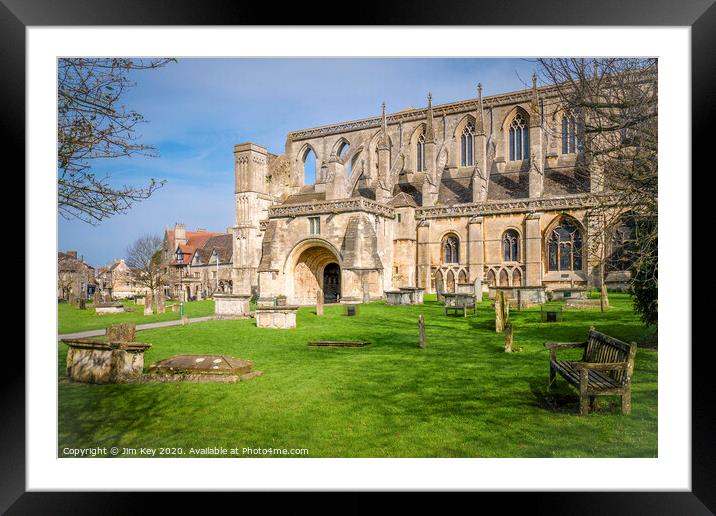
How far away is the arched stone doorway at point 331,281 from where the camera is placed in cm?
A: 2430

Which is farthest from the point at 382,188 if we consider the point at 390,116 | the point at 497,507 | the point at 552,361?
the point at 497,507

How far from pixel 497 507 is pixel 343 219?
17990mm

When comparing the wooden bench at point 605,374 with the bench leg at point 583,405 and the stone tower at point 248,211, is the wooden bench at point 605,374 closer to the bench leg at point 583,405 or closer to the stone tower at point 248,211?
the bench leg at point 583,405

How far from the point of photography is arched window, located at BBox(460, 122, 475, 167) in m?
29.6

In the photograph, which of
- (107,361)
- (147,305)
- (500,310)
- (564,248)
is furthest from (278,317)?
(564,248)

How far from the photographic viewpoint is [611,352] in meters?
5.80

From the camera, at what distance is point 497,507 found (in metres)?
4.87

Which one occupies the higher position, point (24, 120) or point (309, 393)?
point (24, 120)

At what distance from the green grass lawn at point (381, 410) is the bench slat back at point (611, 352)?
511 millimetres

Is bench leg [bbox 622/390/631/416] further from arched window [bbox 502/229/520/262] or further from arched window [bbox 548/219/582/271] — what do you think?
arched window [bbox 502/229/520/262]

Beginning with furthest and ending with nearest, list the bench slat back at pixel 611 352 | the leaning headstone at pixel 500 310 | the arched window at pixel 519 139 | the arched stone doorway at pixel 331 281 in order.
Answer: the arched window at pixel 519 139 → the arched stone doorway at pixel 331 281 → the leaning headstone at pixel 500 310 → the bench slat back at pixel 611 352

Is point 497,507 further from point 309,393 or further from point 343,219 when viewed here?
point 343,219
